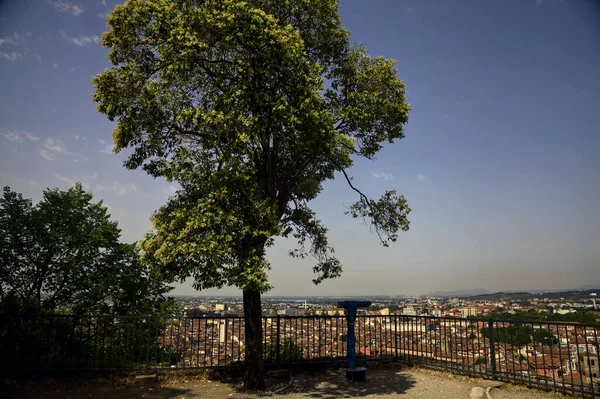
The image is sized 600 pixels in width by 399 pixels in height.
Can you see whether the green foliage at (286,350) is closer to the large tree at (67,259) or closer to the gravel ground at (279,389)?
the gravel ground at (279,389)

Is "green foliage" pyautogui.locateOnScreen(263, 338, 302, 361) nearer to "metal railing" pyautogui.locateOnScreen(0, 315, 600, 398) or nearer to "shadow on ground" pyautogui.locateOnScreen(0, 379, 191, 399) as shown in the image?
"metal railing" pyautogui.locateOnScreen(0, 315, 600, 398)

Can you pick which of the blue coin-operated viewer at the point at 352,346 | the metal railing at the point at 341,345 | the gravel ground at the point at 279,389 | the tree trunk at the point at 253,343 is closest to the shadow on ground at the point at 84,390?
the gravel ground at the point at 279,389

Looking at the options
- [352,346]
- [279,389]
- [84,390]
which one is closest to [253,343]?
[279,389]

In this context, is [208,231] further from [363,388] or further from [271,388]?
[363,388]

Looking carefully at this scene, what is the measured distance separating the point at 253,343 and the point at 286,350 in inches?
85.6

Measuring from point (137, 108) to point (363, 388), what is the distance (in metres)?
8.15

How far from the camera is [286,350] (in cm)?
1036

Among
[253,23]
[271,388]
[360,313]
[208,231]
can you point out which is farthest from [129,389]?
[253,23]

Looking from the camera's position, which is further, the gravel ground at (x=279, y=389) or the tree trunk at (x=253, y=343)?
the tree trunk at (x=253, y=343)

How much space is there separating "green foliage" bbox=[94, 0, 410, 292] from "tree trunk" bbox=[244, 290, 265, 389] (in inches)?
51.6

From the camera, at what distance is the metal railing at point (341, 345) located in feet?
24.2

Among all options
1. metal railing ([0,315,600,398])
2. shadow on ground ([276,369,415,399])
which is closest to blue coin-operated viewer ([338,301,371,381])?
shadow on ground ([276,369,415,399])

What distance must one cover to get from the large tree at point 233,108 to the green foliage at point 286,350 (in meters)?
1.69

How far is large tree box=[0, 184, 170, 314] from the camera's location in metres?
15.4
